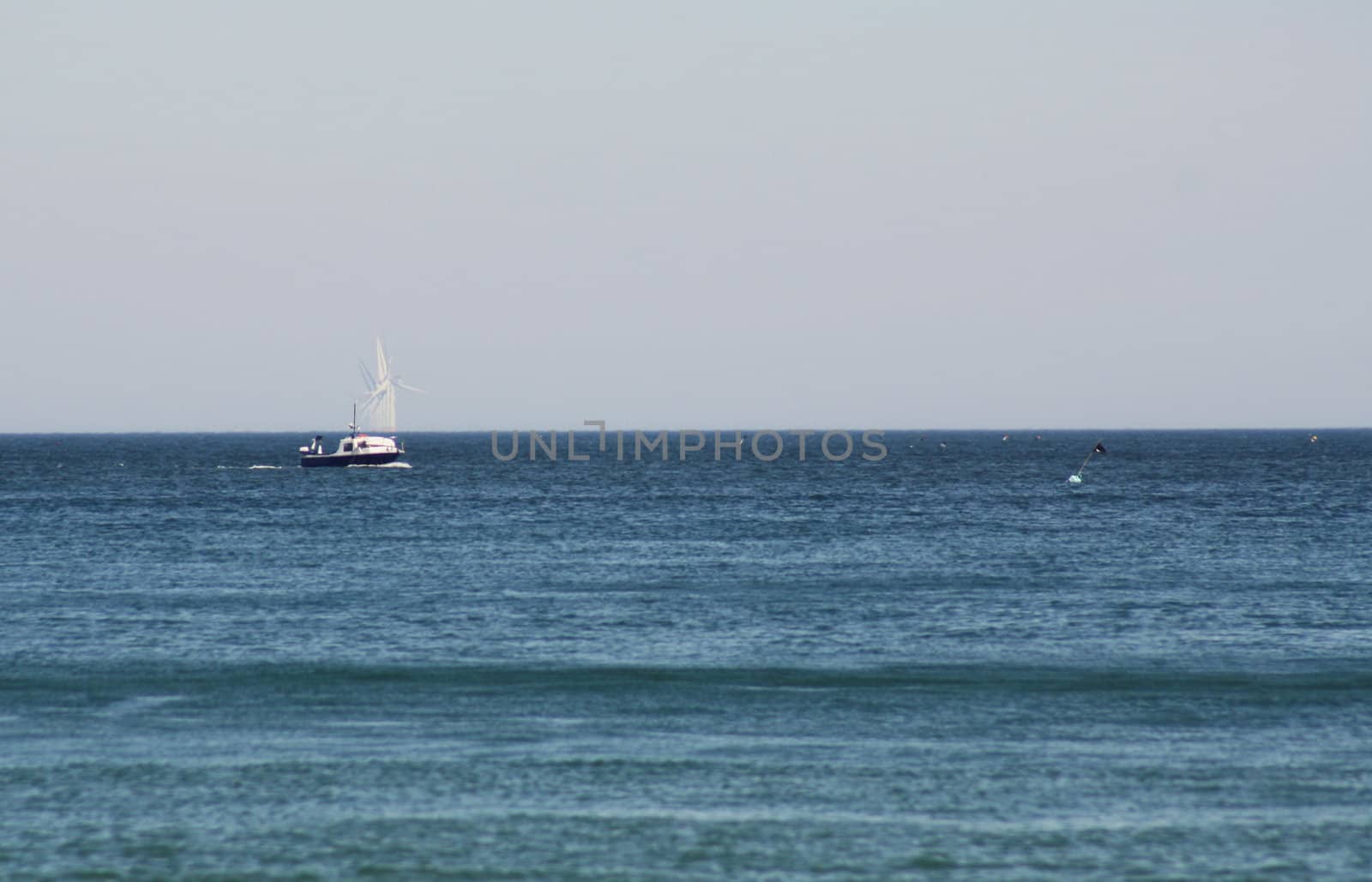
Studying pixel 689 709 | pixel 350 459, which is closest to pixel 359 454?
pixel 350 459

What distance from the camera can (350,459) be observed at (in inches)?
5910

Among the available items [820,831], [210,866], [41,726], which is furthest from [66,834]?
[820,831]

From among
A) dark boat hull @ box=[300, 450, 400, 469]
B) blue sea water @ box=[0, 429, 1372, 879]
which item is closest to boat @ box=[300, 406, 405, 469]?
dark boat hull @ box=[300, 450, 400, 469]

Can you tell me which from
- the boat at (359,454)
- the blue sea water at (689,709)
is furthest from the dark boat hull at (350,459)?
the blue sea water at (689,709)

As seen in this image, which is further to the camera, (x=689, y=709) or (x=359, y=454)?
(x=359, y=454)

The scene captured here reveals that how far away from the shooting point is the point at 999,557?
5831 centimetres

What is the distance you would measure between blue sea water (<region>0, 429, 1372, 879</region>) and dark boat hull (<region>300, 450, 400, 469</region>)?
83.8 meters

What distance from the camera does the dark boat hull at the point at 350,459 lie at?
150m

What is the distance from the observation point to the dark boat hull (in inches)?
5910

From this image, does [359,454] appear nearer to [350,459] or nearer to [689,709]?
[350,459]

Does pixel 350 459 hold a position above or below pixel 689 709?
above

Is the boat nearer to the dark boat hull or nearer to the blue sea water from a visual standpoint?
the dark boat hull

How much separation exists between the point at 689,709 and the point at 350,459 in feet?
414

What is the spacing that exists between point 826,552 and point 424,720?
35077 mm
